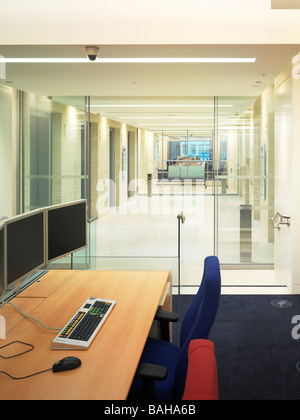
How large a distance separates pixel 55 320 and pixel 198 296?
826 mm

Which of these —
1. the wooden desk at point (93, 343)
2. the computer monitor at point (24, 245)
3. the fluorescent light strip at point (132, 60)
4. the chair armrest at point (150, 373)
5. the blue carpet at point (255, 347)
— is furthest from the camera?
the fluorescent light strip at point (132, 60)

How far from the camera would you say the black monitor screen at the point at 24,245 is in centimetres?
250

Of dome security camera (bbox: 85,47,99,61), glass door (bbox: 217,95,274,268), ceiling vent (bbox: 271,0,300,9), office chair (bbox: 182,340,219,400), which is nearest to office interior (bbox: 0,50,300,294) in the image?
glass door (bbox: 217,95,274,268)

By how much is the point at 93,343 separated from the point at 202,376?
98 centimetres

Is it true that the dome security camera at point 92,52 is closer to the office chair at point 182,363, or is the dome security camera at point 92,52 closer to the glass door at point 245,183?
the office chair at point 182,363

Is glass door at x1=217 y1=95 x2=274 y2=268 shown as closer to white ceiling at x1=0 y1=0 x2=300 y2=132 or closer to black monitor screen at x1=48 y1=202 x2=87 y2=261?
white ceiling at x1=0 y1=0 x2=300 y2=132

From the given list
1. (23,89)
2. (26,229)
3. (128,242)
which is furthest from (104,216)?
(26,229)

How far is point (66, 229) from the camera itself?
3.22 m

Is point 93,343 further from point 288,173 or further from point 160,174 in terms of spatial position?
point 160,174

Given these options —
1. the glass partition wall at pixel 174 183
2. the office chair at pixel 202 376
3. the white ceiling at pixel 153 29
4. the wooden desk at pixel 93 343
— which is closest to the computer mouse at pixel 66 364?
the wooden desk at pixel 93 343

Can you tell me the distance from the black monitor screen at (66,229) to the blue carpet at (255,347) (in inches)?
56.3

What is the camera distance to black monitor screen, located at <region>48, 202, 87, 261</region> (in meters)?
3.04

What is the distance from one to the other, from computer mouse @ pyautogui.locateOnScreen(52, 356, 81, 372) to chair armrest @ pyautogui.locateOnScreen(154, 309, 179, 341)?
3.33 feet

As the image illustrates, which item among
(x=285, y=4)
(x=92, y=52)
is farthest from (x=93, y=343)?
(x=285, y=4)
